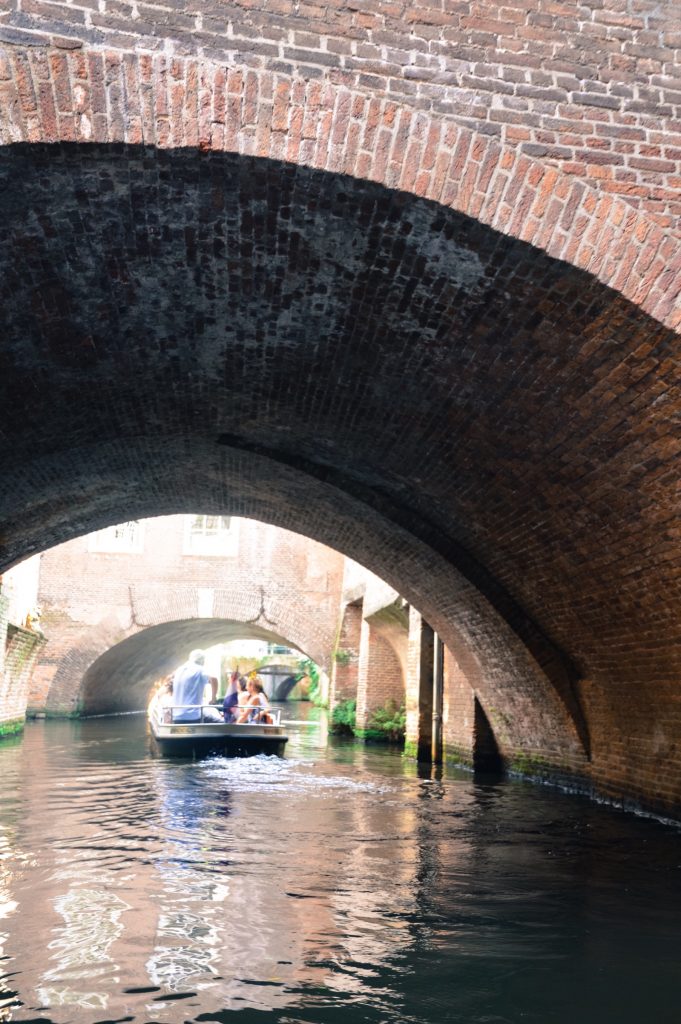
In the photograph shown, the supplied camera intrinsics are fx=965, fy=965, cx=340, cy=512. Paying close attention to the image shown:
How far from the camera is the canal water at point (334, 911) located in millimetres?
3811

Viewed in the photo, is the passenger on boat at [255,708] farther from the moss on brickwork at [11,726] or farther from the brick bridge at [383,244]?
the brick bridge at [383,244]

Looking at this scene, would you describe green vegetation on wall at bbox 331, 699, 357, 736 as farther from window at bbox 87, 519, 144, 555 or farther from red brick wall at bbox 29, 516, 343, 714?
window at bbox 87, 519, 144, 555

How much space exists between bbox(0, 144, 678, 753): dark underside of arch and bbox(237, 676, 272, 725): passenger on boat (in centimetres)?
813

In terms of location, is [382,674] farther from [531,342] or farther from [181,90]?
[181,90]

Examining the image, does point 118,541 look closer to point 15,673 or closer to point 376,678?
point 15,673

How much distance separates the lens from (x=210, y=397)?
7.69 metres

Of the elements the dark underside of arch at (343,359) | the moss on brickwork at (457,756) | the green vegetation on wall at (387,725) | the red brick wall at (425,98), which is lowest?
the moss on brickwork at (457,756)

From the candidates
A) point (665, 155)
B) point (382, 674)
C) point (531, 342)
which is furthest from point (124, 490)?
point (382, 674)

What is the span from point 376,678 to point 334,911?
16.0m

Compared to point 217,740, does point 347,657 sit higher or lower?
higher

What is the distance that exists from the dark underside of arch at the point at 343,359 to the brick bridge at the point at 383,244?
0.07 feet

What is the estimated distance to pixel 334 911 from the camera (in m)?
5.21

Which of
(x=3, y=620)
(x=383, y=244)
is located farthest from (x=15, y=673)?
(x=383, y=244)

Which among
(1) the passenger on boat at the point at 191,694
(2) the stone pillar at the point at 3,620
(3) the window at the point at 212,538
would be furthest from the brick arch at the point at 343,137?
(3) the window at the point at 212,538
